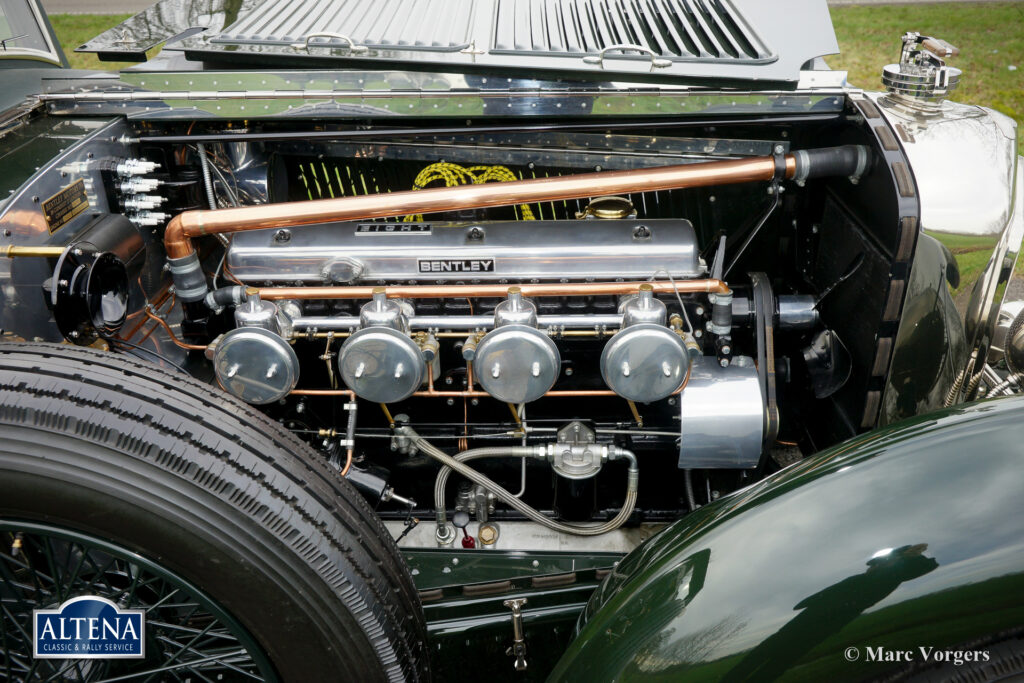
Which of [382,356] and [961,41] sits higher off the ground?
[961,41]

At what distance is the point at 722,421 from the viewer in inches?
72.4

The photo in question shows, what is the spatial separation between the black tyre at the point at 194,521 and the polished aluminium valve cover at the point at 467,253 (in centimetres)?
50

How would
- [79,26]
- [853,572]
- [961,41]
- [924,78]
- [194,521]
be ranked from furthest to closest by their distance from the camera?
[79,26] < [961,41] < [924,78] < [194,521] < [853,572]

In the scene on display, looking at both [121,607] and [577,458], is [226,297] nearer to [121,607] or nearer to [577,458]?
[121,607]

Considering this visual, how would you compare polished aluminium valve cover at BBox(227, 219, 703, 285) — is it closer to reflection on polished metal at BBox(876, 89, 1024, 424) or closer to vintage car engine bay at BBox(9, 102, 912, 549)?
vintage car engine bay at BBox(9, 102, 912, 549)

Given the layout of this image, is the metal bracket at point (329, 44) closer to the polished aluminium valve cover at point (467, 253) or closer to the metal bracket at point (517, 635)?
the polished aluminium valve cover at point (467, 253)

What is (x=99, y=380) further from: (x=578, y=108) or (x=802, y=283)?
(x=802, y=283)

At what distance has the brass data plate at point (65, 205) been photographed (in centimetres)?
180

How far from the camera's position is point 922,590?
1.04 metres

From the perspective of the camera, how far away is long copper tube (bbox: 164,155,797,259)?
72.3 inches

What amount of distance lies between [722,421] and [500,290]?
0.59 meters

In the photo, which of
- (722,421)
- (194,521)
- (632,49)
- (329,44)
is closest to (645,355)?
(722,421)

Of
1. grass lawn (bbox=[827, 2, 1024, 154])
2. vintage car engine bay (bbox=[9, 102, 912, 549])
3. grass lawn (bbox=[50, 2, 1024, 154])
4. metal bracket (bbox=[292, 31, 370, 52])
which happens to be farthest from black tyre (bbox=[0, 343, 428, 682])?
grass lawn (bbox=[827, 2, 1024, 154])

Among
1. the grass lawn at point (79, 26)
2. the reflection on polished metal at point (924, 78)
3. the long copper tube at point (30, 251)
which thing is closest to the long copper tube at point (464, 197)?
the long copper tube at point (30, 251)
